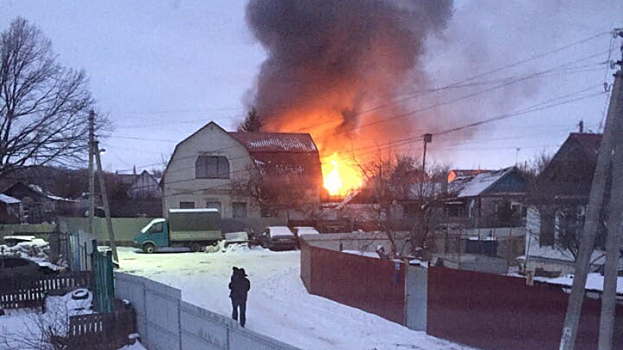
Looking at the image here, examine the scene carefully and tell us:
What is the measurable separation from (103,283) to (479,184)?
36.5 metres

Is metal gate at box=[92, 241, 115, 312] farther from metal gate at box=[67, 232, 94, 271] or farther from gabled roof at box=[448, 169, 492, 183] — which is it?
gabled roof at box=[448, 169, 492, 183]

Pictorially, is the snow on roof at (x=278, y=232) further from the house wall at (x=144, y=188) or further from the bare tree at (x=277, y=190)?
the house wall at (x=144, y=188)

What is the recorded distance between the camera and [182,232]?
99.0 ft

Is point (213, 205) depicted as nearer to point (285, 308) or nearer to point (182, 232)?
point (182, 232)

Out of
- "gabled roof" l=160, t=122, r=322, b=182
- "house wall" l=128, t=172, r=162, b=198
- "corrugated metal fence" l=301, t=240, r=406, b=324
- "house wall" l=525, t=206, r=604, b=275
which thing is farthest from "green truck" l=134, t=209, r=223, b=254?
"house wall" l=128, t=172, r=162, b=198

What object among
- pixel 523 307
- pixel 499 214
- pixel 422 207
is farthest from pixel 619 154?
pixel 499 214

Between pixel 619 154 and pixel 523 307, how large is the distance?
3476 millimetres

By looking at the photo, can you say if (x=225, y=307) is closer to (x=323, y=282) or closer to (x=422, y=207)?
(x=323, y=282)

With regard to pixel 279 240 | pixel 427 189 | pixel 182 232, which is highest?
pixel 427 189

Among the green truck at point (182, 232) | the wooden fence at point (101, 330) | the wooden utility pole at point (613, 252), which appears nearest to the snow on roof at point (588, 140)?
the wooden utility pole at point (613, 252)

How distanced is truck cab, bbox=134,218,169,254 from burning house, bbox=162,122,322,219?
9.55 m

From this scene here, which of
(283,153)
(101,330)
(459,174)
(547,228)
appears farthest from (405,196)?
(459,174)

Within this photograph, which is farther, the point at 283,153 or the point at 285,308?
the point at 283,153

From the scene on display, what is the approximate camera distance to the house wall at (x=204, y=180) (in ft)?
131
